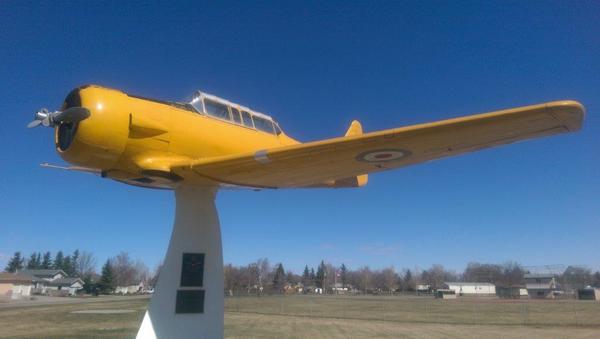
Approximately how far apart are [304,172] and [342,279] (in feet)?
519

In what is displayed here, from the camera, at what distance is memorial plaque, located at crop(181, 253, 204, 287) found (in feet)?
25.0

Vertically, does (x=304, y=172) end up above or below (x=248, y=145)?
below

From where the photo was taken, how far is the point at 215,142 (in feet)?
24.3

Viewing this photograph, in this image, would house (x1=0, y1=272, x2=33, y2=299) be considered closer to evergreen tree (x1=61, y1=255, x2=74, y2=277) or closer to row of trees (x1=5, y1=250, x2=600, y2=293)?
row of trees (x1=5, y1=250, x2=600, y2=293)

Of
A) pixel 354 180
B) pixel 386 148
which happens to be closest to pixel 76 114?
pixel 386 148

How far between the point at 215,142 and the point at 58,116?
2.43 metres

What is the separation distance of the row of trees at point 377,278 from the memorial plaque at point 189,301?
85.9 m

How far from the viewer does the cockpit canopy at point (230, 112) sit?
765cm

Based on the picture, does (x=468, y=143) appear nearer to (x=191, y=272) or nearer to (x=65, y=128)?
(x=191, y=272)

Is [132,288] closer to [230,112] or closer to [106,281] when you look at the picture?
[106,281]

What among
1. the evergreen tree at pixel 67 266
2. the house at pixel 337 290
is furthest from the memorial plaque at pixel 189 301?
the evergreen tree at pixel 67 266

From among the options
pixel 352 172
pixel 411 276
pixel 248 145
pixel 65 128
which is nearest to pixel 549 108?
pixel 352 172

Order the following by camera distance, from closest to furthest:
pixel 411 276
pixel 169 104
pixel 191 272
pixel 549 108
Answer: pixel 549 108 → pixel 169 104 → pixel 191 272 → pixel 411 276

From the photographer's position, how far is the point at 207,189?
26.8ft
